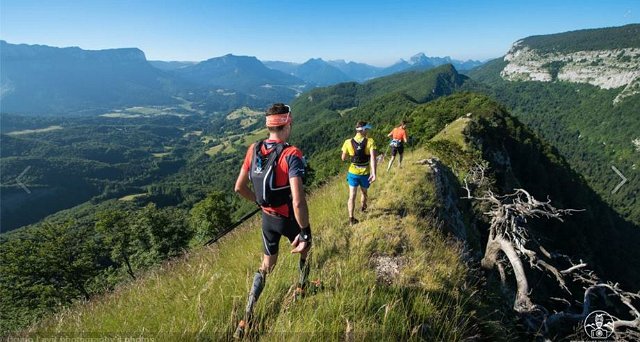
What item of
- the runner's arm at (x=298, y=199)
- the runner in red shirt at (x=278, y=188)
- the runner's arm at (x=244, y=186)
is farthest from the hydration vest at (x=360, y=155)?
the runner's arm at (x=298, y=199)

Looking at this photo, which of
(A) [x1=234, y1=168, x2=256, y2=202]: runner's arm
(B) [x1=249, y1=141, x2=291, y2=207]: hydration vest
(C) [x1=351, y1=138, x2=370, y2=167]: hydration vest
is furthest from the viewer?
(C) [x1=351, y1=138, x2=370, y2=167]: hydration vest

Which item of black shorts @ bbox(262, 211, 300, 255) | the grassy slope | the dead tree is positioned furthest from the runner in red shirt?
the dead tree

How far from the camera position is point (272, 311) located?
3.58m

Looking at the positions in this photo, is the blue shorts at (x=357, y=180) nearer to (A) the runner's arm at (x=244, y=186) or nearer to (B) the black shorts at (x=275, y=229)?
(A) the runner's arm at (x=244, y=186)

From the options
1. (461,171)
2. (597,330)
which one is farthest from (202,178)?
(597,330)

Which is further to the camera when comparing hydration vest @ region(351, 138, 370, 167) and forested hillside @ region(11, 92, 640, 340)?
hydration vest @ region(351, 138, 370, 167)

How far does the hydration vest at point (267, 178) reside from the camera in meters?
3.94

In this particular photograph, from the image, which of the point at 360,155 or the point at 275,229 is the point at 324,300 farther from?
the point at 360,155

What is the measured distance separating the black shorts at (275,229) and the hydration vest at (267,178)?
222mm

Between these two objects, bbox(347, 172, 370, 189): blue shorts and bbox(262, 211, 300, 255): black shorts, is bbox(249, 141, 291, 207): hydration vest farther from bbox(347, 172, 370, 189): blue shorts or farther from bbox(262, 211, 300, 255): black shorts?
bbox(347, 172, 370, 189): blue shorts

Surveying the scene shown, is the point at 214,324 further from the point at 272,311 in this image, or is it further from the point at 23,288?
the point at 23,288

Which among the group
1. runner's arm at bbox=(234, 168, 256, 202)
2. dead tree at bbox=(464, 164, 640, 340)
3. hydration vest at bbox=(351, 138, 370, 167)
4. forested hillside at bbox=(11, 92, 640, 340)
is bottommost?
dead tree at bbox=(464, 164, 640, 340)

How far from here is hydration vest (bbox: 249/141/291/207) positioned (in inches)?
155

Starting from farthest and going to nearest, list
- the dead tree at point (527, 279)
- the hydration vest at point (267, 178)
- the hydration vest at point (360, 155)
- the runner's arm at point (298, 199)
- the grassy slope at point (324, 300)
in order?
the hydration vest at point (360, 155) < the dead tree at point (527, 279) < the hydration vest at point (267, 178) < the runner's arm at point (298, 199) < the grassy slope at point (324, 300)
